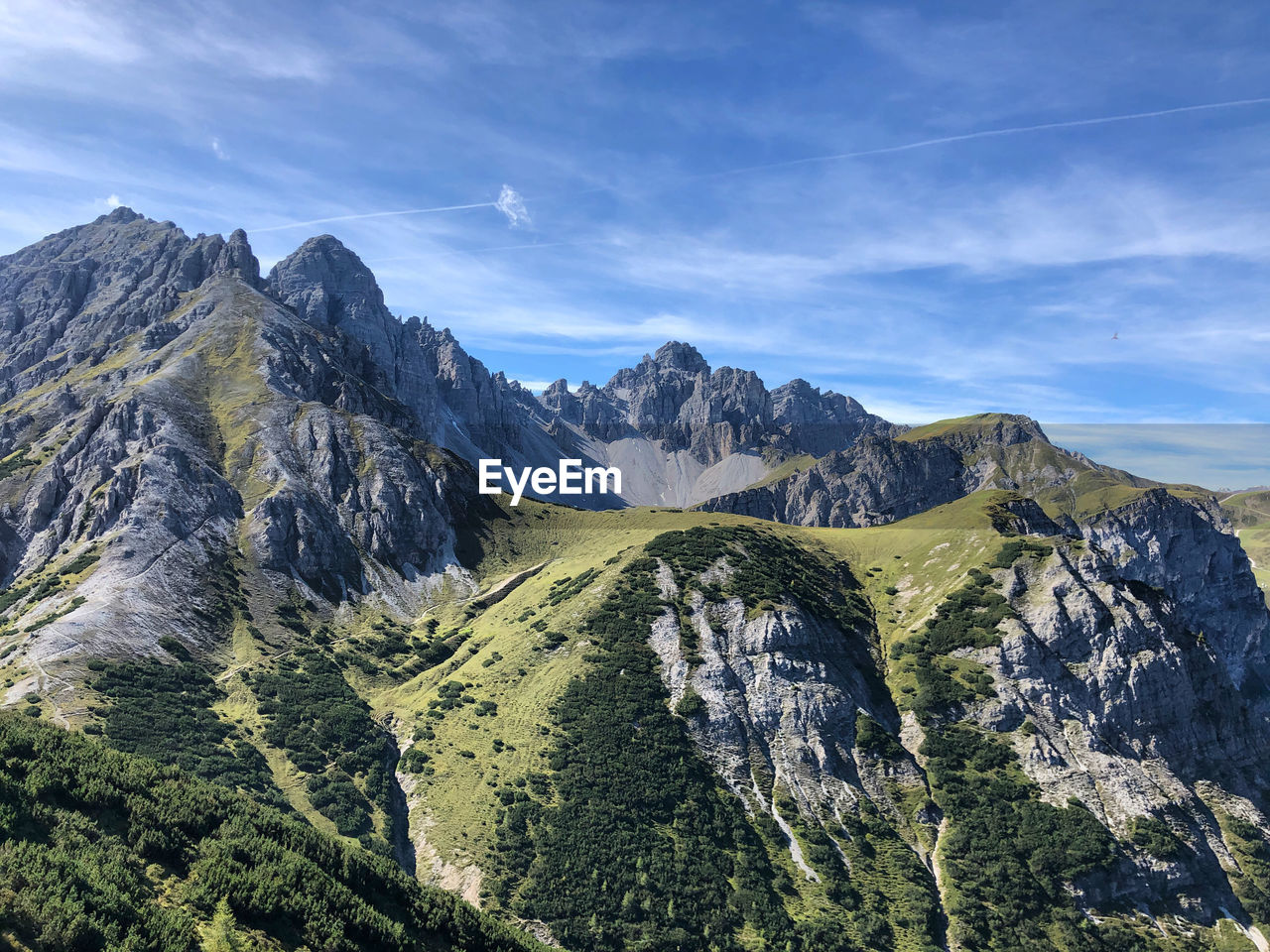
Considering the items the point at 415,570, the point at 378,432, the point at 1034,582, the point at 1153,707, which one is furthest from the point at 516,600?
the point at 1153,707

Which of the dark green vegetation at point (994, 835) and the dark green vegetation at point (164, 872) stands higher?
the dark green vegetation at point (164, 872)

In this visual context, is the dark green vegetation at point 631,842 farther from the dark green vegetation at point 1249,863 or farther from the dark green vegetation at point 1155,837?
the dark green vegetation at point 1249,863

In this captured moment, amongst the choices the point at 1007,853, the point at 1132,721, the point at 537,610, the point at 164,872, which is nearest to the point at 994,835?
the point at 1007,853

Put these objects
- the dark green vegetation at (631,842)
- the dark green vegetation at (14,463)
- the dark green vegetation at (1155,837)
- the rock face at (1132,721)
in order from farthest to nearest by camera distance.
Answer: the dark green vegetation at (14,463) < the rock face at (1132,721) < the dark green vegetation at (1155,837) < the dark green vegetation at (631,842)

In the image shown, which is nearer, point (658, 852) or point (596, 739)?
point (658, 852)

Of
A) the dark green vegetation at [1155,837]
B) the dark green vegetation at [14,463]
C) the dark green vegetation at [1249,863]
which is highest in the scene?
the dark green vegetation at [14,463]

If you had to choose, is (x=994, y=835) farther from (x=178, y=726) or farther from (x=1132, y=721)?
(x=178, y=726)

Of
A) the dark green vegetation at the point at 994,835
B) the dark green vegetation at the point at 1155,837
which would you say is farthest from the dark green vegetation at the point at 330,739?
the dark green vegetation at the point at 1155,837
